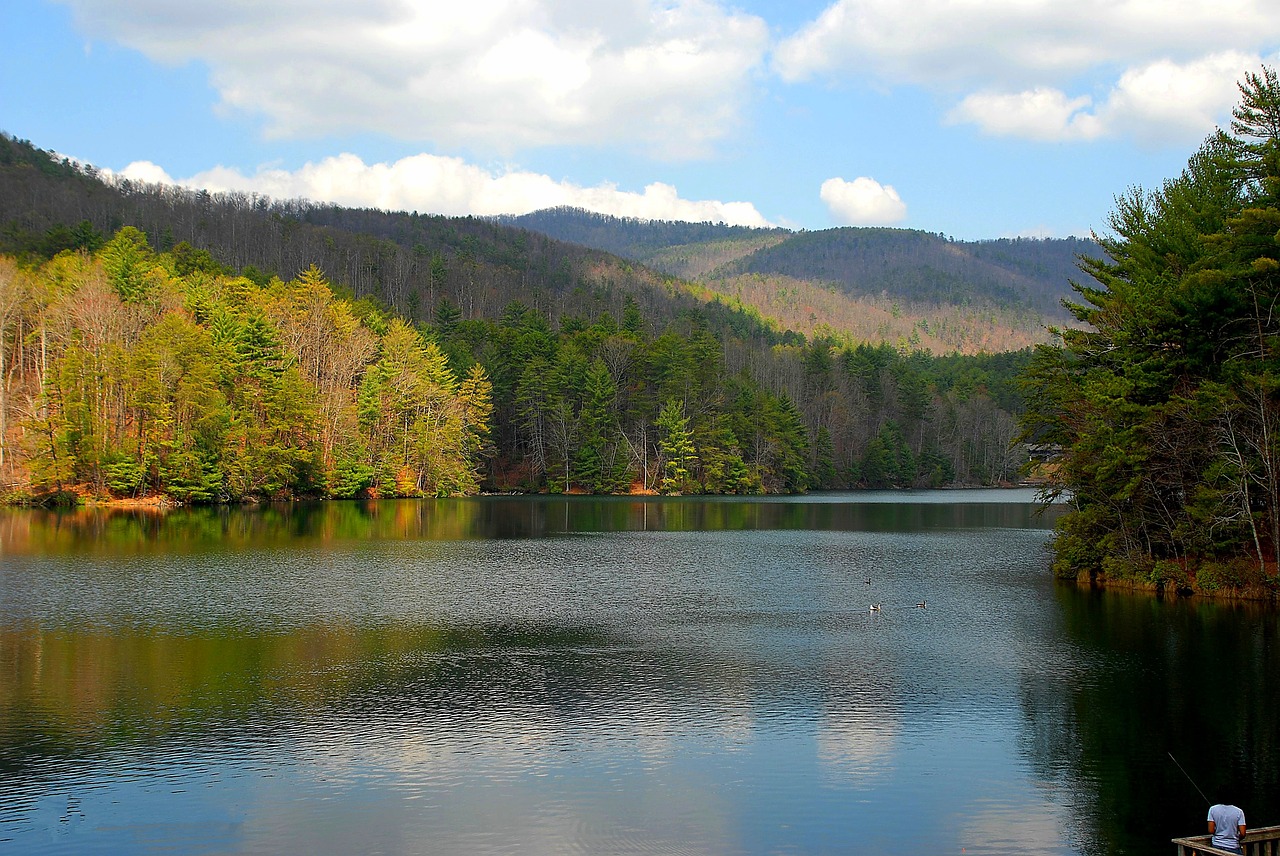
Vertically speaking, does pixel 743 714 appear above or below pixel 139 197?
below

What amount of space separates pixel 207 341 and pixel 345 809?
6068 centimetres

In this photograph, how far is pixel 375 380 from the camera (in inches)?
3366

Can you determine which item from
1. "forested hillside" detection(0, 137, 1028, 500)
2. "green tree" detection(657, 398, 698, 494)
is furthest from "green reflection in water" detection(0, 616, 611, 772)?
"green tree" detection(657, 398, 698, 494)

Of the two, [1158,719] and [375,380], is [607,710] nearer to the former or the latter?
[1158,719]

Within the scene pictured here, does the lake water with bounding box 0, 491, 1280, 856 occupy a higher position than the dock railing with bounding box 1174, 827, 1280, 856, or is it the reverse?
the dock railing with bounding box 1174, 827, 1280, 856

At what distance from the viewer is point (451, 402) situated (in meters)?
93.2

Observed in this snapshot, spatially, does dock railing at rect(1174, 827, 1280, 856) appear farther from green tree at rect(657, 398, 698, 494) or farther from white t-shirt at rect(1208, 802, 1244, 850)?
green tree at rect(657, 398, 698, 494)

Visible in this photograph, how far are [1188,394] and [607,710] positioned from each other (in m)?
25.0

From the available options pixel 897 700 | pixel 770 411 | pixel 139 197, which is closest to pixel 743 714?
pixel 897 700

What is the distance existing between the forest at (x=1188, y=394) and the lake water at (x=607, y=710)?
273 centimetres

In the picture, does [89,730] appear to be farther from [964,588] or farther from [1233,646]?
[964,588]

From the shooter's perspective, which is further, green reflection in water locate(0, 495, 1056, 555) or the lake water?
green reflection in water locate(0, 495, 1056, 555)

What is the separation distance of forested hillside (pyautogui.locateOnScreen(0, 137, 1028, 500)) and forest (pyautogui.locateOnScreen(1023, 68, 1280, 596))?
54.7 meters

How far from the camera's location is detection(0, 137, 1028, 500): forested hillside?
66.2 metres
